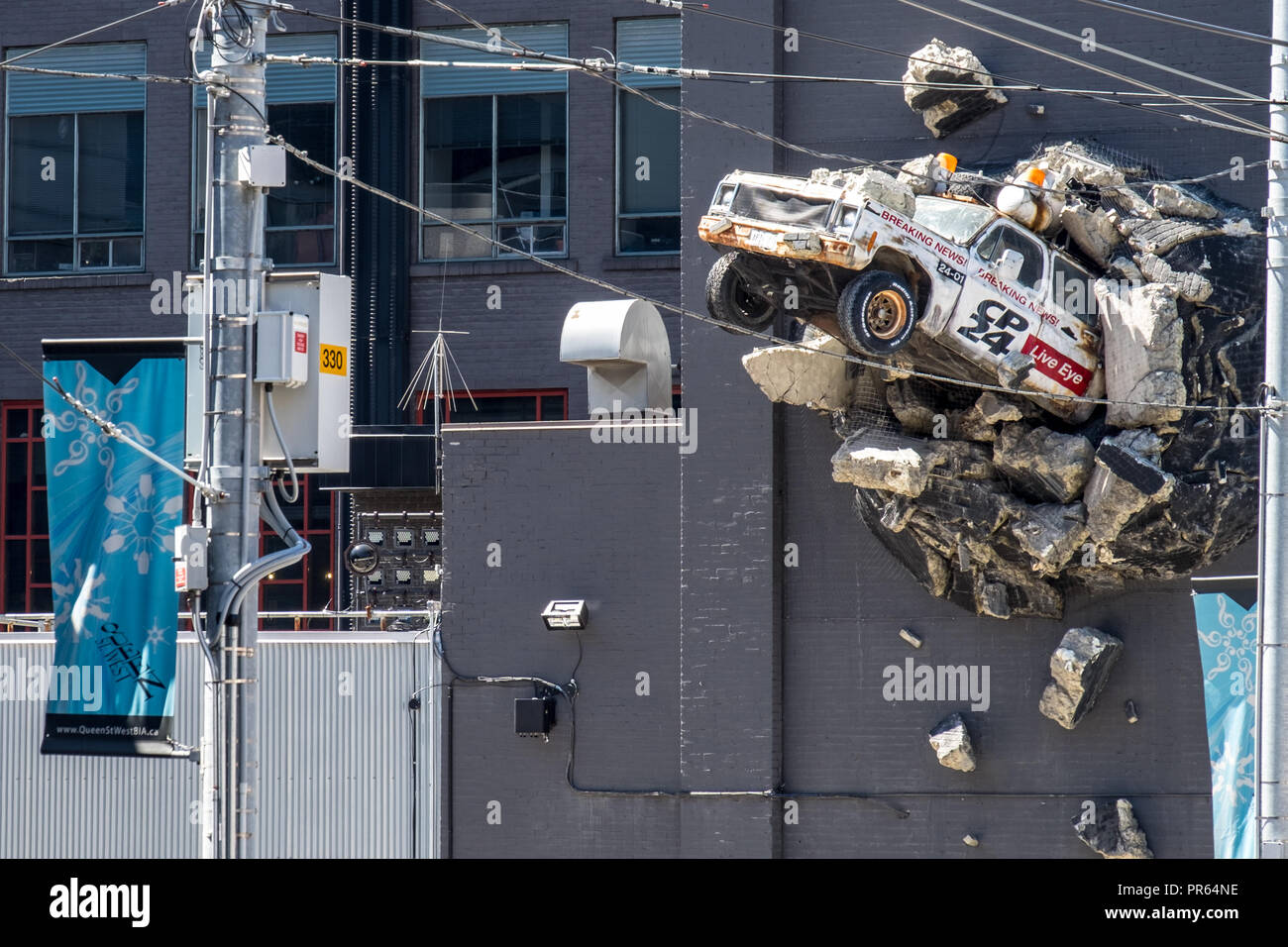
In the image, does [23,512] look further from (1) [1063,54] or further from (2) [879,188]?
(1) [1063,54]

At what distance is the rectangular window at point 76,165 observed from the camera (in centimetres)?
2645

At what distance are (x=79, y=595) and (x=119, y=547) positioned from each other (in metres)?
0.50

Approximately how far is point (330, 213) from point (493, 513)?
11.0m

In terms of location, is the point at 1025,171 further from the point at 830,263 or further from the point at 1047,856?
the point at 1047,856

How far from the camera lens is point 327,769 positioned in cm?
1662

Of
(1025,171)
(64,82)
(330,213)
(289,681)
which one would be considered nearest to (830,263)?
(1025,171)

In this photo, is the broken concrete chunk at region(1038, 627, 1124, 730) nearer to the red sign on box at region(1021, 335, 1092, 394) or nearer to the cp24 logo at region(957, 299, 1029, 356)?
the red sign on box at region(1021, 335, 1092, 394)

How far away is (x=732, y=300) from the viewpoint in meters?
14.2

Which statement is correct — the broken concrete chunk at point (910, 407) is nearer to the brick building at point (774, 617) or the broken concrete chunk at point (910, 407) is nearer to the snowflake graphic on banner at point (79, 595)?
the brick building at point (774, 617)

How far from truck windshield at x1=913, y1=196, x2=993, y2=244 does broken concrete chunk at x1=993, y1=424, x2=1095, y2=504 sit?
164 cm

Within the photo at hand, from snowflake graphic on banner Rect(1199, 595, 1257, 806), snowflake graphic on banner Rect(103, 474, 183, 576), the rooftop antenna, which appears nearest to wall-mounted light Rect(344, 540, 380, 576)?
the rooftop antenna

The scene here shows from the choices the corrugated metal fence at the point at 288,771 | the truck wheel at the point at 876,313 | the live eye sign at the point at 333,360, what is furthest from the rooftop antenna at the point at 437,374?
the live eye sign at the point at 333,360

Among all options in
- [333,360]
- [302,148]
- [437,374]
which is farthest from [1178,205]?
[302,148]

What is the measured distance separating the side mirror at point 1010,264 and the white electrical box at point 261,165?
19.5 feet
